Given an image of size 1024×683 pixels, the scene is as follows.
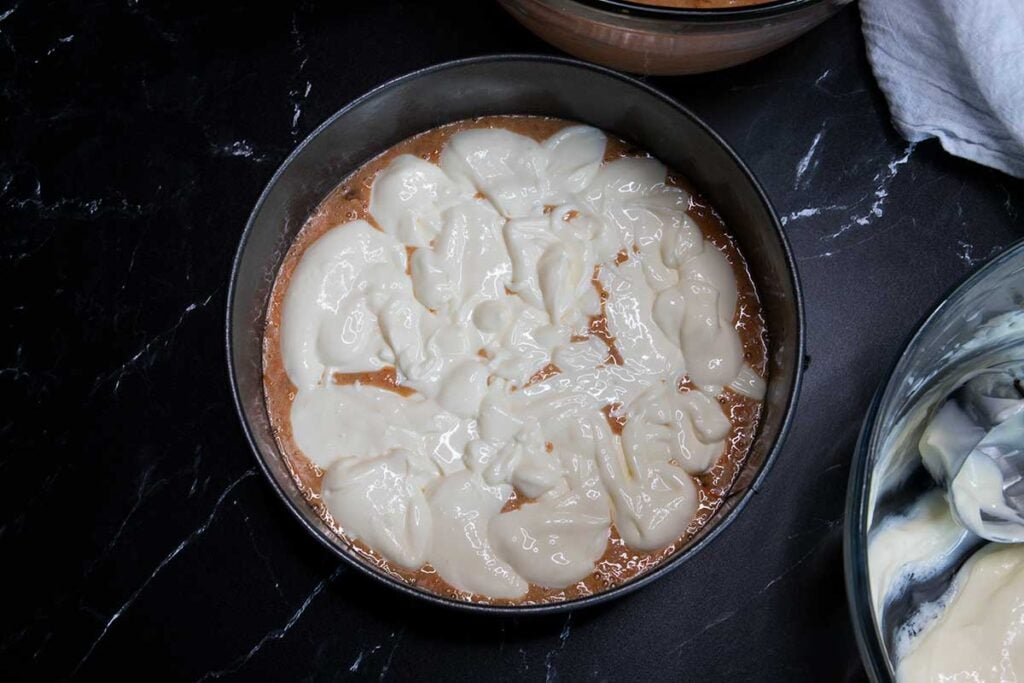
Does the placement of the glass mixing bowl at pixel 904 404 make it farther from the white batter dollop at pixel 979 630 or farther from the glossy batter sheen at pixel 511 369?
the glossy batter sheen at pixel 511 369

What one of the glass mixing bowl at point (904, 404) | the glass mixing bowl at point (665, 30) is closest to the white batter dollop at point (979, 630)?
the glass mixing bowl at point (904, 404)

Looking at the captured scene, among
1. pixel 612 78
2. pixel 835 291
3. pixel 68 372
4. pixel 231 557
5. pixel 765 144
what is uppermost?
pixel 612 78

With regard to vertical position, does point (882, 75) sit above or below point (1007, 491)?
above

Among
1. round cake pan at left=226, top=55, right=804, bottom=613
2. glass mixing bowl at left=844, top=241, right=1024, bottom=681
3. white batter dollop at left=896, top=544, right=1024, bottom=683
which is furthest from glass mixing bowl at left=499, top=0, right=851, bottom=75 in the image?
white batter dollop at left=896, top=544, right=1024, bottom=683

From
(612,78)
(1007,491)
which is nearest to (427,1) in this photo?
(612,78)

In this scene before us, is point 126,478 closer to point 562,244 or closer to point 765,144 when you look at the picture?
point 562,244

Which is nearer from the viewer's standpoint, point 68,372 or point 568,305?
point 568,305

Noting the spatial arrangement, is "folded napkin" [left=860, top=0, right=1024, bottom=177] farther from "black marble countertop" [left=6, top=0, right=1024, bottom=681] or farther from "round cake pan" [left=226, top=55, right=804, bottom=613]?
"round cake pan" [left=226, top=55, right=804, bottom=613]
